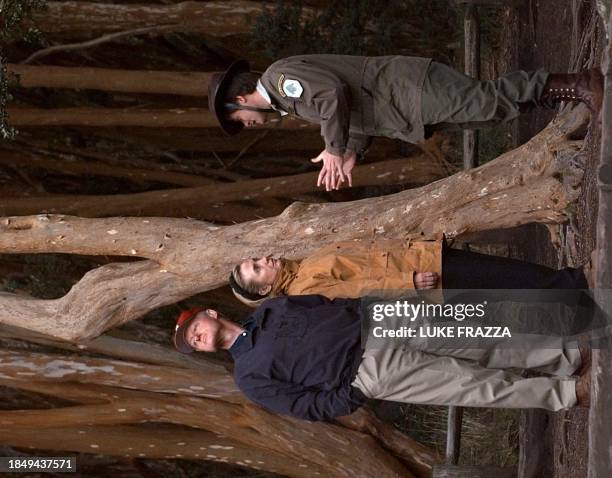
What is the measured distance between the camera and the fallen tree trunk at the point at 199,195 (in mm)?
8930

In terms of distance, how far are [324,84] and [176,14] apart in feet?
14.0

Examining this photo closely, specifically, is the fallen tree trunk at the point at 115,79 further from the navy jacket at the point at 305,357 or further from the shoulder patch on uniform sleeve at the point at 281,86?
the navy jacket at the point at 305,357

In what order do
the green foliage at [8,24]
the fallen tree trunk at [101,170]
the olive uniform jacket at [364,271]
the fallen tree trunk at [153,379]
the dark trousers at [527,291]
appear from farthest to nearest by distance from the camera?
the fallen tree trunk at [101,170] < the fallen tree trunk at [153,379] < the green foliage at [8,24] < the olive uniform jacket at [364,271] < the dark trousers at [527,291]

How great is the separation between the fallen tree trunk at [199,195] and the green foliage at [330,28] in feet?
3.68

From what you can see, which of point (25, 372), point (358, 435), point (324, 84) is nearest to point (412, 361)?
point (324, 84)

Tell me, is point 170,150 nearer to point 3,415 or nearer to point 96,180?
point 96,180

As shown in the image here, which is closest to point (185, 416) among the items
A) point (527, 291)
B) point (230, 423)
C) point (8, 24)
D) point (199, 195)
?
point (230, 423)

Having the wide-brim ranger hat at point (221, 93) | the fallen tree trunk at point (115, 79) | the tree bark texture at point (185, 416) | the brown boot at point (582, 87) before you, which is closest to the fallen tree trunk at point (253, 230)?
the brown boot at point (582, 87)

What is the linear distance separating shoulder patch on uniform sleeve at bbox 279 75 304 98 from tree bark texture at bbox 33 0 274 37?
406cm

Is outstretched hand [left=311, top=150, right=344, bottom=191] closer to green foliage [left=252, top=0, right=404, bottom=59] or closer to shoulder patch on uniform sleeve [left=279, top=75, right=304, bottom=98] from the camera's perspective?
shoulder patch on uniform sleeve [left=279, top=75, right=304, bottom=98]

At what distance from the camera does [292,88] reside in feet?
14.7

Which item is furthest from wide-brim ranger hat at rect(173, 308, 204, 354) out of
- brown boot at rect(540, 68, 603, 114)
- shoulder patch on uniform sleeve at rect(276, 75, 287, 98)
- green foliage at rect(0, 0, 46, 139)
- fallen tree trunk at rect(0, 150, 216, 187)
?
fallen tree trunk at rect(0, 150, 216, 187)

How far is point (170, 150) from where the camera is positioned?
10820 millimetres

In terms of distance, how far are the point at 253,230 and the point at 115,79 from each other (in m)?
2.88
